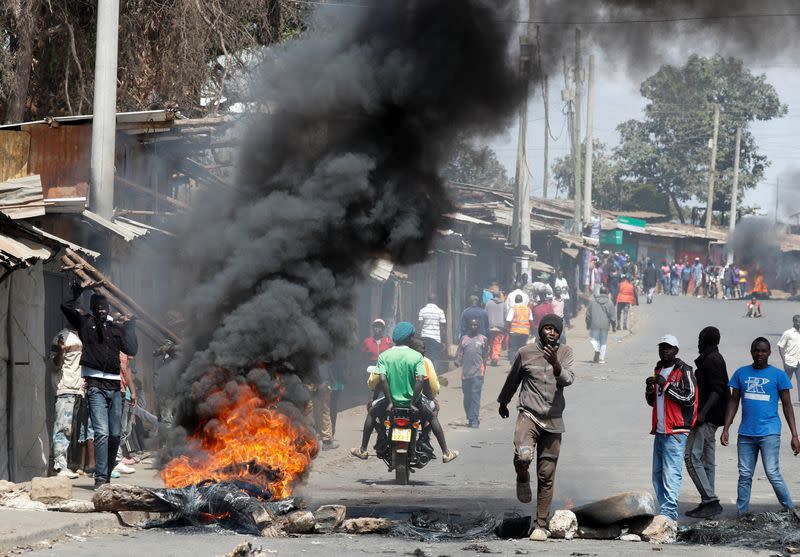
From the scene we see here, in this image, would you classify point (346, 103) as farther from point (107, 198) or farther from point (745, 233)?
point (745, 233)

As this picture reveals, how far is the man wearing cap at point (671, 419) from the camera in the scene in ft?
32.0

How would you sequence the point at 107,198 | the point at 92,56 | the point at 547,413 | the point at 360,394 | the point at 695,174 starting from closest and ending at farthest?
the point at 547,413 < the point at 107,198 < the point at 92,56 < the point at 360,394 < the point at 695,174

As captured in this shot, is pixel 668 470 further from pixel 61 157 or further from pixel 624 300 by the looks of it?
pixel 624 300

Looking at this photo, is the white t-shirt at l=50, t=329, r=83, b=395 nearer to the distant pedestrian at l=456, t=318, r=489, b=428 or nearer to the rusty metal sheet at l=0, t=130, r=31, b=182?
the rusty metal sheet at l=0, t=130, r=31, b=182

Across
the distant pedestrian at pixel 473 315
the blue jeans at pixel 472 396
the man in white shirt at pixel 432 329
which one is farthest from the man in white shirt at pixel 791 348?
the man in white shirt at pixel 432 329

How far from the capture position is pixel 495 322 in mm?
26734

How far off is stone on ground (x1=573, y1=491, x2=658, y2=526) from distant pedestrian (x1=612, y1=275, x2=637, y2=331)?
78.8 feet

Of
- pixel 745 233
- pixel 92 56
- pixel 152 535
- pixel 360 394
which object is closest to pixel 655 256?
pixel 745 233

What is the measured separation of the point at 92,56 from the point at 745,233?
43.6 metres

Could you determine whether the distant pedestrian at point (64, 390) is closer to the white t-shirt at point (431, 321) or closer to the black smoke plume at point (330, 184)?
the black smoke plume at point (330, 184)

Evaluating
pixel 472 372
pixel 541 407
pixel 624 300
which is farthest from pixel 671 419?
pixel 624 300

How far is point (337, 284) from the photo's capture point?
11.1m

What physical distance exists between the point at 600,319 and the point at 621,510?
17.1 metres

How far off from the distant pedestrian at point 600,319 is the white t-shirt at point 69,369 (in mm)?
15634
